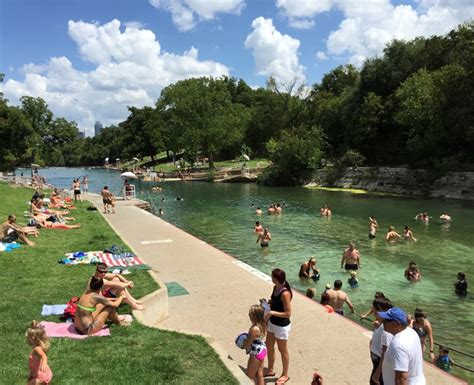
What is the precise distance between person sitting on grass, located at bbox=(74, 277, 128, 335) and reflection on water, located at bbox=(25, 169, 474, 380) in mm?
7957

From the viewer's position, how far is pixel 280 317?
7.21 meters

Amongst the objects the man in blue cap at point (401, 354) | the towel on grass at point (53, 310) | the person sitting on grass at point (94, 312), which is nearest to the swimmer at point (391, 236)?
the person sitting on grass at point (94, 312)

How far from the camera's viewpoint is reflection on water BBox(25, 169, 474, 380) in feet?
46.9

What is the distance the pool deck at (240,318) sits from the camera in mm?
7980

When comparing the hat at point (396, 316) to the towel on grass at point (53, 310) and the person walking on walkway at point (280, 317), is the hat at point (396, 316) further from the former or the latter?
the towel on grass at point (53, 310)

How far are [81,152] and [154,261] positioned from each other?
17303 centimetres

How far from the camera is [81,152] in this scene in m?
177

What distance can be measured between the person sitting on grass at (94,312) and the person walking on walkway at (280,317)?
321 cm

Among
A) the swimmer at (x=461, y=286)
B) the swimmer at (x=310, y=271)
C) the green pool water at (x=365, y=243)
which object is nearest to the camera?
the green pool water at (x=365, y=243)

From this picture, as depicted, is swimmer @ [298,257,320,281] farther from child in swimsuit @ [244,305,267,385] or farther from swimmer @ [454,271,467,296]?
child in swimsuit @ [244,305,267,385]

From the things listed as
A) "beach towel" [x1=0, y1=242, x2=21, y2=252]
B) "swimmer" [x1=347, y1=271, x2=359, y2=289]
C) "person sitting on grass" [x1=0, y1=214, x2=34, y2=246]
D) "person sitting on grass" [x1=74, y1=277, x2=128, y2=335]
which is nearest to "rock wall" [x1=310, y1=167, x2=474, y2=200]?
"swimmer" [x1=347, y1=271, x2=359, y2=289]

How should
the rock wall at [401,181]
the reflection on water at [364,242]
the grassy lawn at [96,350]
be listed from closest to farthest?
the grassy lawn at [96,350] → the reflection on water at [364,242] → the rock wall at [401,181]

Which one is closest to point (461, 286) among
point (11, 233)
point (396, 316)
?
point (396, 316)

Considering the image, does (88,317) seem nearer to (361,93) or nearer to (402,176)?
(402,176)
